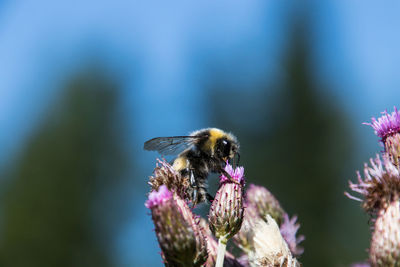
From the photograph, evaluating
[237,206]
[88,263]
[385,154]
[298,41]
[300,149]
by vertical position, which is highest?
[298,41]

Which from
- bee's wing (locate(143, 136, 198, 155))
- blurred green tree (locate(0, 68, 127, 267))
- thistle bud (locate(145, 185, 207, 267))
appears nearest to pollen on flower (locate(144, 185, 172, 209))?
thistle bud (locate(145, 185, 207, 267))

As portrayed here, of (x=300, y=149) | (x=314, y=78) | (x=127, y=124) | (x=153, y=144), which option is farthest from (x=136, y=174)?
(x=153, y=144)

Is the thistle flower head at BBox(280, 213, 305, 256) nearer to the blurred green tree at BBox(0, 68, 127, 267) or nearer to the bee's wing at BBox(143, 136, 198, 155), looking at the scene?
the bee's wing at BBox(143, 136, 198, 155)

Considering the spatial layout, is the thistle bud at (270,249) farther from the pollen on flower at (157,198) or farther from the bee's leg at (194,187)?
the pollen on flower at (157,198)

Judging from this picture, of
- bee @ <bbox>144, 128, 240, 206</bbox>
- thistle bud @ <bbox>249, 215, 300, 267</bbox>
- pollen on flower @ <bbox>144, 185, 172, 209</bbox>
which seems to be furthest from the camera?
bee @ <bbox>144, 128, 240, 206</bbox>

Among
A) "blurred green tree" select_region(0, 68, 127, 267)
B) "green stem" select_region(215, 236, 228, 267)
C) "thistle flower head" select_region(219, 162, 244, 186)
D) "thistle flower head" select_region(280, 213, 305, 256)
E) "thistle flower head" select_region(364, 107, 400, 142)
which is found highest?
"thistle flower head" select_region(364, 107, 400, 142)

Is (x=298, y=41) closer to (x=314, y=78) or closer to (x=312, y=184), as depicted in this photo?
(x=314, y=78)
